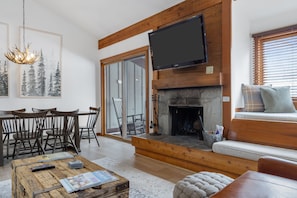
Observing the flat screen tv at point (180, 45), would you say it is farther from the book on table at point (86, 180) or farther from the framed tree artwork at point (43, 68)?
the framed tree artwork at point (43, 68)

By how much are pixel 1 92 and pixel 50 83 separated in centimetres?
104

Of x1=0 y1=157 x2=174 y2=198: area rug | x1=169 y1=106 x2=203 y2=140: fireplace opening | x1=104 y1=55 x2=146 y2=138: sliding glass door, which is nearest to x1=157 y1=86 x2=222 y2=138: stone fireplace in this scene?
x1=169 y1=106 x2=203 y2=140: fireplace opening

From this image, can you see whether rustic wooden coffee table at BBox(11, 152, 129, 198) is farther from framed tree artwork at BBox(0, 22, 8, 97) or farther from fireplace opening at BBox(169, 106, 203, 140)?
framed tree artwork at BBox(0, 22, 8, 97)

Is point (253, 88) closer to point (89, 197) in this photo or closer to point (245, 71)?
point (245, 71)

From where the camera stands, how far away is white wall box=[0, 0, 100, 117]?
15.1 feet

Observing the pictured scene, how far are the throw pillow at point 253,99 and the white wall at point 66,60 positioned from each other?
160 inches

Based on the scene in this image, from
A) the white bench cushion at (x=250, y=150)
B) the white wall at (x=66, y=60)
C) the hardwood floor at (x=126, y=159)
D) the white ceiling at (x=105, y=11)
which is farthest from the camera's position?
the white wall at (x=66, y=60)

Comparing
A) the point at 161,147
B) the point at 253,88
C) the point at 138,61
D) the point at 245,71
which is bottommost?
the point at 161,147

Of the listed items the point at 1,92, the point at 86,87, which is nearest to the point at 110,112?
the point at 86,87

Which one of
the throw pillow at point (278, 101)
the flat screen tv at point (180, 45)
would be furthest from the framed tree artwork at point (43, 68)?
the throw pillow at point (278, 101)

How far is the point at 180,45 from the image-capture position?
3441 mm

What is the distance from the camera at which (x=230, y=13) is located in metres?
3.03

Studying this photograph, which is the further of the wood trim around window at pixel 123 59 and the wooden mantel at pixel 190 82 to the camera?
the wood trim around window at pixel 123 59

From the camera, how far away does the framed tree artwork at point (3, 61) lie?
445 centimetres
